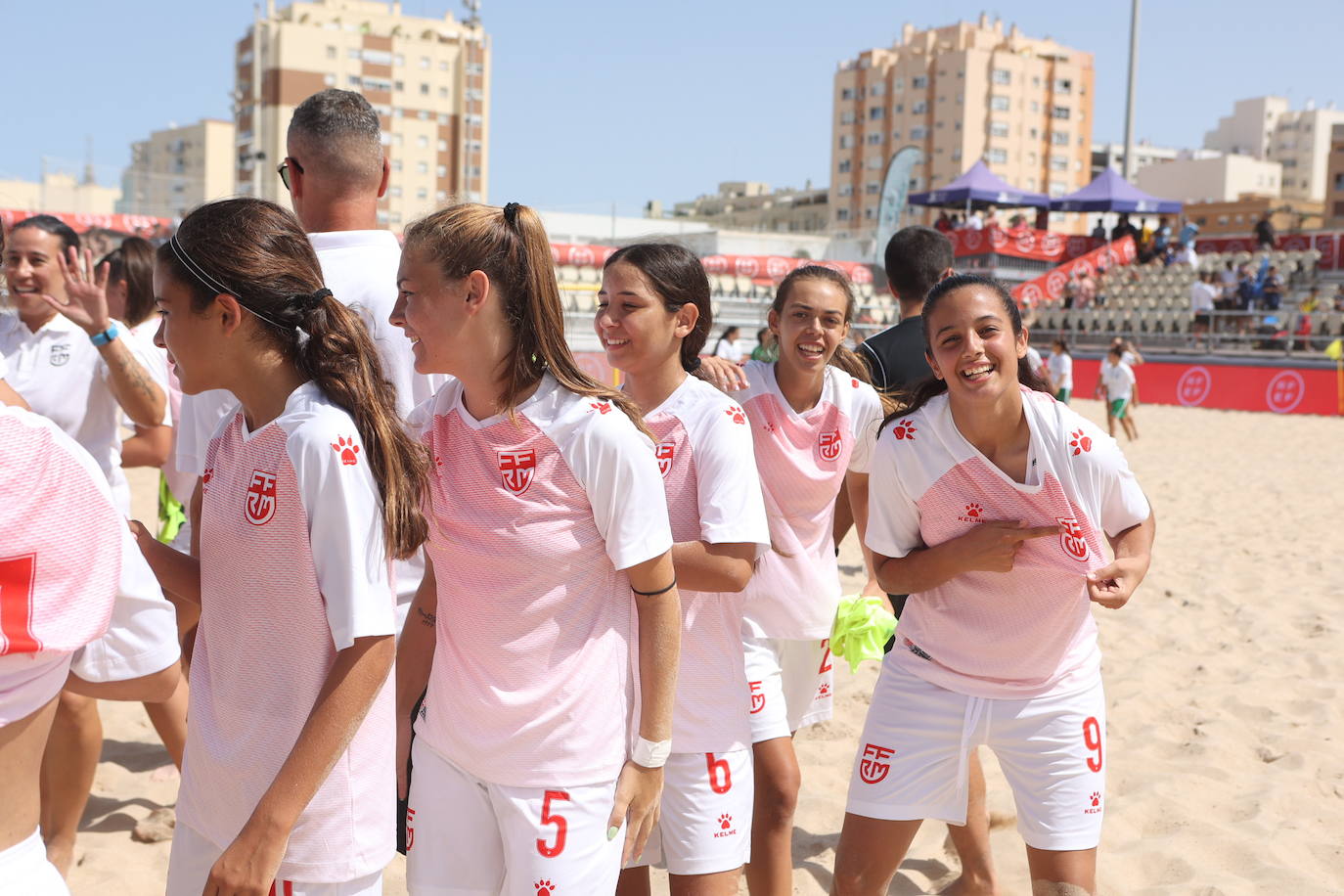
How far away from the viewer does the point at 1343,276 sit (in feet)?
92.9

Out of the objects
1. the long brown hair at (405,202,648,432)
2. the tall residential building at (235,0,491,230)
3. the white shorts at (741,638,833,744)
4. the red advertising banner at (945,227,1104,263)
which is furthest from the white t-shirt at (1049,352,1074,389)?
the tall residential building at (235,0,491,230)

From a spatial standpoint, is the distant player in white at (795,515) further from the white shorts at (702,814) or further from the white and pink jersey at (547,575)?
the white and pink jersey at (547,575)

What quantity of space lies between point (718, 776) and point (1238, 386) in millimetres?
21263

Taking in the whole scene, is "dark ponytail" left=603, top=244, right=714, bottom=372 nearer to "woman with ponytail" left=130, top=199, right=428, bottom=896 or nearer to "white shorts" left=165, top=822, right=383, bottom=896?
"woman with ponytail" left=130, top=199, right=428, bottom=896

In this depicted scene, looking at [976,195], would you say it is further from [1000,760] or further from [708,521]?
[708,521]

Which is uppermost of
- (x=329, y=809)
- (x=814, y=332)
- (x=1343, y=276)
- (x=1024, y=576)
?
(x=1343, y=276)

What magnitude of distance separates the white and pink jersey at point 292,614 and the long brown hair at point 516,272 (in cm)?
33

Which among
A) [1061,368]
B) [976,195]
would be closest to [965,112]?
[976,195]

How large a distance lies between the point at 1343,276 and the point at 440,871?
31.6 metres

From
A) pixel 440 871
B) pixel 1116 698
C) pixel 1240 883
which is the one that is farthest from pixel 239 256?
pixel 1116 698

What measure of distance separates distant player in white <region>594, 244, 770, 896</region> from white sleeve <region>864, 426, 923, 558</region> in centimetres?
43

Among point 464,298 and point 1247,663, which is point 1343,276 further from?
point 464,298

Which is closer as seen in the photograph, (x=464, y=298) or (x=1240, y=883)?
(x=464, y=298)

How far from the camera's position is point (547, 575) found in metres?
1.96
